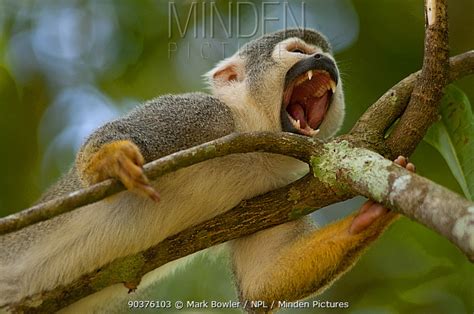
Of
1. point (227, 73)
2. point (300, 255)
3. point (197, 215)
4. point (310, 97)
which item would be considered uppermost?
point (227, 73)

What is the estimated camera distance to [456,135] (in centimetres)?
413

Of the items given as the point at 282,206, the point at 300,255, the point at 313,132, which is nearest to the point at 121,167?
the point at 282,206

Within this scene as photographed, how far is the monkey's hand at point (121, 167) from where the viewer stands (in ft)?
11.0

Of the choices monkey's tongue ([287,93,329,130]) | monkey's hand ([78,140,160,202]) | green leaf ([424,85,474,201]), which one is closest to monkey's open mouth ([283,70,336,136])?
monkey's tongue ([287,93,329,130])

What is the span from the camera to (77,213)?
4.39 meters

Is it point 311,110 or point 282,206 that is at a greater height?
point 311,110

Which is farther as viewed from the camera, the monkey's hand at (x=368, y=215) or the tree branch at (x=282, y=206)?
the monkey's hand at (x=368, y=215)

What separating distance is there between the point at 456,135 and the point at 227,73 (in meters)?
1.82

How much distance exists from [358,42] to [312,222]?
7.48 ft

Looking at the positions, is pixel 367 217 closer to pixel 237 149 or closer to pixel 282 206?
pixel 282 206

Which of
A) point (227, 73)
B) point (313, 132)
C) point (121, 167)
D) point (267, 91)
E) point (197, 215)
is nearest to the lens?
point (121, 167)

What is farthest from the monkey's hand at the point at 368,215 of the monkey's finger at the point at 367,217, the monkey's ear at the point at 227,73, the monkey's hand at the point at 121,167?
the monkey's ear at the point at 227,73

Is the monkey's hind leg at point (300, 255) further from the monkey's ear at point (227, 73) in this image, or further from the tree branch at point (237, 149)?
the monkey's ear at point (227, 73)

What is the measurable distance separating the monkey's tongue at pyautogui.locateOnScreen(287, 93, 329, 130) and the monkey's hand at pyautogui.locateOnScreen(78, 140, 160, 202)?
155cm
